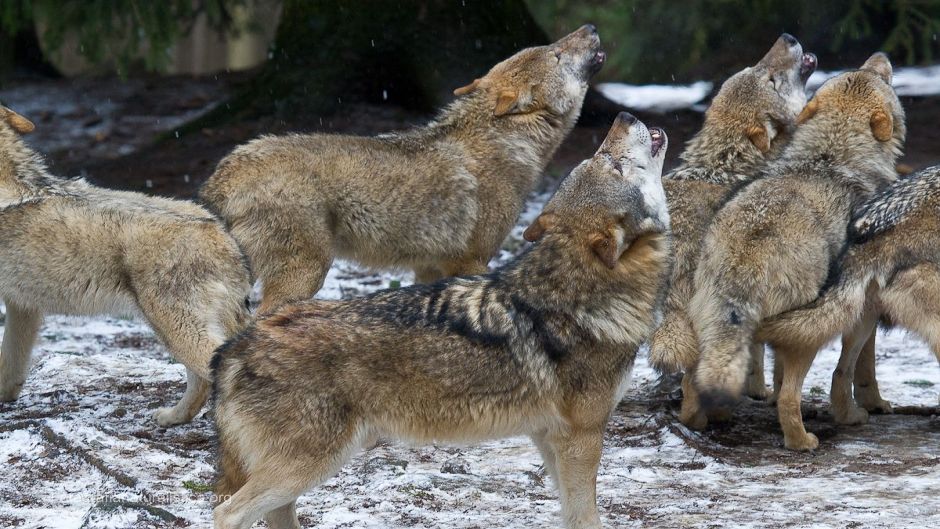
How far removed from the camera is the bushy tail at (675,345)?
6.41m

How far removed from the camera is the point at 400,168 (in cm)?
792

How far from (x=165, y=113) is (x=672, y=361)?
35.9 ft

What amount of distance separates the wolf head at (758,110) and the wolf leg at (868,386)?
1.39 meters

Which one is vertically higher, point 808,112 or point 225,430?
→ point 808,112

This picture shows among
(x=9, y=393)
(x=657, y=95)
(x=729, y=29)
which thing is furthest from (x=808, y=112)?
(x=657, y=95)

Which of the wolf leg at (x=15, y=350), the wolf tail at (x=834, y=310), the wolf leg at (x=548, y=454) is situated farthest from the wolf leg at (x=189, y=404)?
the wolf tail at (x=834, y=310)

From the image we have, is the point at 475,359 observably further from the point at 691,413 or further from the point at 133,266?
the point at 133,266

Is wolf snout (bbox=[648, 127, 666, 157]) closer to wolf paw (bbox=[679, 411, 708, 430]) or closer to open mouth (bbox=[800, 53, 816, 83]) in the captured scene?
wolf paw (bbox=[679, 411, 708, 430])

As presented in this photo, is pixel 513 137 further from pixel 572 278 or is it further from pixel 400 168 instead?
pixel 572 278

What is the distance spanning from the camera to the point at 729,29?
14.6 metres

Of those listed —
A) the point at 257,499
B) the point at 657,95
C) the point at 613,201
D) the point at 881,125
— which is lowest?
the point at 257,499

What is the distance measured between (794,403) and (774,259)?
0.79 meters

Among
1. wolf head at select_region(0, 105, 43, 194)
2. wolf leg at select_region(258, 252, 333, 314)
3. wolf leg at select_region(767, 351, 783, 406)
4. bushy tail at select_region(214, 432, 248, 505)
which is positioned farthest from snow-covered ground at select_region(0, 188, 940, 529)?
wolf head at select_region(0, 105, 43, 194)

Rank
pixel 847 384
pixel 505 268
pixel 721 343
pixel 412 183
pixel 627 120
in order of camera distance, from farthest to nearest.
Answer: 1. pixel 412 183
2. pixel 847 384
3. pixel 721 343
4. pixel 627 120
5. pixel 505 268
